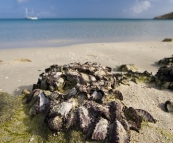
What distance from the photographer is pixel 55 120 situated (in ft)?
10.9

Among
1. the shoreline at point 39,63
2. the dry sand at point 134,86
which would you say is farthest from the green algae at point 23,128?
the shoreline at point 39,63

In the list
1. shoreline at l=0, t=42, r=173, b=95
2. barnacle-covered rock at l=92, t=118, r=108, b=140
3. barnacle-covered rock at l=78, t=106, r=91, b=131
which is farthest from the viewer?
shoreline at l=0, t=42, r=173, b=95

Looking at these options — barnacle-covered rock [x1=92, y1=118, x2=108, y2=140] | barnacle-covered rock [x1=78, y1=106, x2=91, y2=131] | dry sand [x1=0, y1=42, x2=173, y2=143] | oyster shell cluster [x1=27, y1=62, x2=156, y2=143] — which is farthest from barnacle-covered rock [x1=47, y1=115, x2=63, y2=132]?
dry sand [x1=0, y1=42, x2=173, y2=143]

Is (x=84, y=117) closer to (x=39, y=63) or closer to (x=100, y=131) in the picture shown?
(x=100, y=131)

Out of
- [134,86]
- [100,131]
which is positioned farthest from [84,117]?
[134,86]

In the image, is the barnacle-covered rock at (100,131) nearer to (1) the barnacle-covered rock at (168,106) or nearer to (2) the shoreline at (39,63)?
(1) the barnacle-covered rock at (168,106)

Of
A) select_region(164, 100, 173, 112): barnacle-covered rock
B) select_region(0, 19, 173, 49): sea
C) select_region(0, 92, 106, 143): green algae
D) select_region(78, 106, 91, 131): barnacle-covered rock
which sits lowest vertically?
select_region(0, 19, 173, 49): sea

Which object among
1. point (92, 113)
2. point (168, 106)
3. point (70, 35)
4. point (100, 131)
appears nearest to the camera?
point (100, 131)

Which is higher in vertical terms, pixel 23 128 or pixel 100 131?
pixel 100 131

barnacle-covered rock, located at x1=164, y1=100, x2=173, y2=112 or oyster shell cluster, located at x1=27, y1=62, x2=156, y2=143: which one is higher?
oyster shell cluster, located at x1=27, y1=62, x2=156, y2=143

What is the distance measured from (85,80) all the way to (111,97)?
34.9 inches

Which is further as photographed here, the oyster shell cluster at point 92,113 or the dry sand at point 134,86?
the dry sand at point 134,86

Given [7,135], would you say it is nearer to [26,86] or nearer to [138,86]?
[26,86]

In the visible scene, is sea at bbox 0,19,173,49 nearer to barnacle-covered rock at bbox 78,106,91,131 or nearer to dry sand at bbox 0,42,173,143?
dry sand at bbox 0,42,173,143
